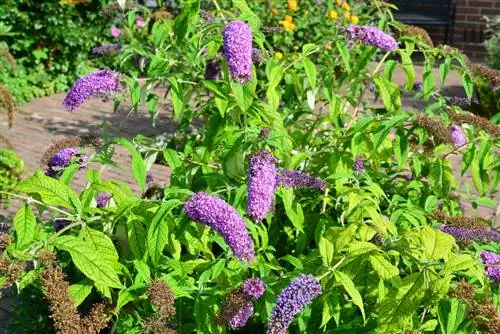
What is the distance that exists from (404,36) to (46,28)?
6.36 metres

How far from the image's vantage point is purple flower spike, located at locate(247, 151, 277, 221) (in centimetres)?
182

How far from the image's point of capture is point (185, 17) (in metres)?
2.46

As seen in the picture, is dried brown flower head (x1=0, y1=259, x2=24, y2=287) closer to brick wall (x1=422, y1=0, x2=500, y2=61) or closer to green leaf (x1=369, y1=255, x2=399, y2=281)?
green leaf (x1=369, y1=255, x2=399, y2=281)

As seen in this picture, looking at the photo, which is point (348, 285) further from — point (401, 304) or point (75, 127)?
point (75, 127)

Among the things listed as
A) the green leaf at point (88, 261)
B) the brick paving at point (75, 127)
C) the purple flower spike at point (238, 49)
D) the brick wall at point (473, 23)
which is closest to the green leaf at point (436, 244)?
the purple flower spike at point (238, 49)

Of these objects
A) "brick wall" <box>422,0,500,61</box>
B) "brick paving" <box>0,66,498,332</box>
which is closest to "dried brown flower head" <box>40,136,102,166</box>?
"brick paving" <box>0,66,498,332</box>

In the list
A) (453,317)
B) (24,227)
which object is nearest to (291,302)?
(453,317)

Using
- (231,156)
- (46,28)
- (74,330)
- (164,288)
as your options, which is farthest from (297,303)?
(46,28)

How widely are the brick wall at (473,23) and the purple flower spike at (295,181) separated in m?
9.89

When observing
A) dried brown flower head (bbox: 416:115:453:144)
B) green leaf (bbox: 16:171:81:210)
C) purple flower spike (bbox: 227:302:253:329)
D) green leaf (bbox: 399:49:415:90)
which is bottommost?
purple flower spike (bbox: 227:302:253:329)

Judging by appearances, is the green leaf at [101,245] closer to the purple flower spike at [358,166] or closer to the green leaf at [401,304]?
the green leaf at [401,304]

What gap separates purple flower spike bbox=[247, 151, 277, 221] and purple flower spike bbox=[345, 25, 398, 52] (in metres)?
0.81

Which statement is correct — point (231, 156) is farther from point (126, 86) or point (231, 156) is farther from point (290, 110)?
point (290, 110)

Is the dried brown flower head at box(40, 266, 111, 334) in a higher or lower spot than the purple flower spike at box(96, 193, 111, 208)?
higher
